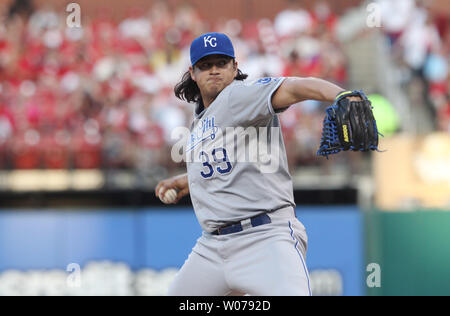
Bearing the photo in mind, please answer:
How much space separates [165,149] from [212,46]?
4866 millimetres

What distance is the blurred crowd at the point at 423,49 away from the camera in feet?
32.6

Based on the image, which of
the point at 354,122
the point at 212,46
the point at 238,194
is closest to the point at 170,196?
the point at 238,194

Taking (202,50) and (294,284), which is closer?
(294,284)

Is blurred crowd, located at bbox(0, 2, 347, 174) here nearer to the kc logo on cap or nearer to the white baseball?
the white baseball

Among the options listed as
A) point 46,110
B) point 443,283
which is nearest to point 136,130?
point 46,110

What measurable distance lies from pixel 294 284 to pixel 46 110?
6.89m

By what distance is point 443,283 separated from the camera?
23.4ft

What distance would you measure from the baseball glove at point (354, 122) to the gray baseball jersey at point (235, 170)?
0.48 m

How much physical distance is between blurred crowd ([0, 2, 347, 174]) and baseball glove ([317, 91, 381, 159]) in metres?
5.43

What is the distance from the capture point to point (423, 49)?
35.2ft

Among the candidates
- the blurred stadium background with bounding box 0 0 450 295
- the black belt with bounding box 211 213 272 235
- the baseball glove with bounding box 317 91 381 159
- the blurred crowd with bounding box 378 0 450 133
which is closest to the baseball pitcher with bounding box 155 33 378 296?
the black belt with bounding box 211 213 272 235

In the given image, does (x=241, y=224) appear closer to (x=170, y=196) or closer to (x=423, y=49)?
(x=170, y=196)

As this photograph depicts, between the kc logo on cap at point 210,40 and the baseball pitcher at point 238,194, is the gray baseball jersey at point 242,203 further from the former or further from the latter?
the kc logo on cap at point 210,40
